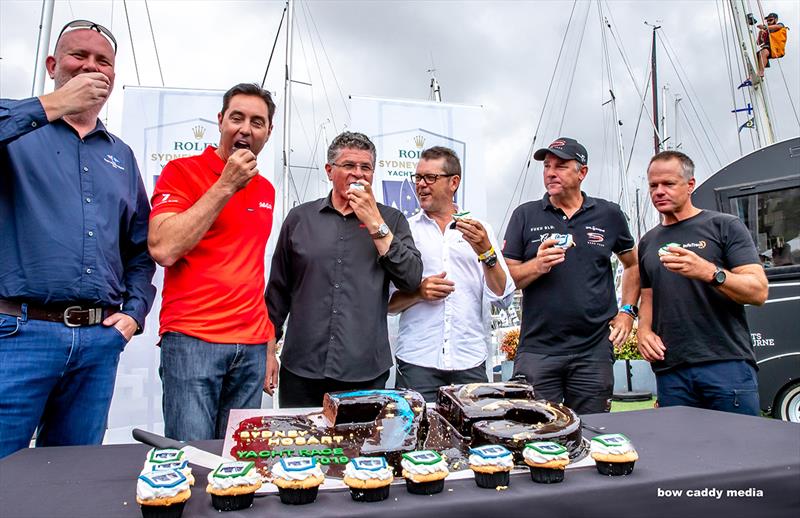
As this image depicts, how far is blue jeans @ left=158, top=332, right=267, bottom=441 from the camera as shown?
77.7 inches

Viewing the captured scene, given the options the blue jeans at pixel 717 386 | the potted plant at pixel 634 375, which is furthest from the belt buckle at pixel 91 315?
the potted plant at pixel 634 375

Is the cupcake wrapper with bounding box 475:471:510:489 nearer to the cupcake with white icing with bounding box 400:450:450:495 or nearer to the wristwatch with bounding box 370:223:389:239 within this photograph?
the cupcake with white icing with bounding box 400:450:450:495

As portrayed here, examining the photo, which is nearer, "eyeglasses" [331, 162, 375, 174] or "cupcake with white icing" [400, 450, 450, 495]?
"cupcake with white icing" [400, 450, 450, 495]

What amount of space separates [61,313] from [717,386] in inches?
116

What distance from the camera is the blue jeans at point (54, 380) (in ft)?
5.62

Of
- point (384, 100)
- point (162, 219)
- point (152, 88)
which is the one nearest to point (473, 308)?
point (162, 219)

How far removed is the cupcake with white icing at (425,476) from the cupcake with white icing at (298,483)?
0.55ft

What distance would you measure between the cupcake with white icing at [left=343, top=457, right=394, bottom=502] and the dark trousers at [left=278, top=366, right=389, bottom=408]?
1244mm

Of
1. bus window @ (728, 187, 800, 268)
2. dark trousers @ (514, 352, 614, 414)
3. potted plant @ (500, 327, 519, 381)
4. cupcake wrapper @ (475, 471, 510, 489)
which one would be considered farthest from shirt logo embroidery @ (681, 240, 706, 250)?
potted plant @ (500, 327, 519, 381)

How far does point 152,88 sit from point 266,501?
149 inches

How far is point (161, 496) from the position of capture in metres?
0.89

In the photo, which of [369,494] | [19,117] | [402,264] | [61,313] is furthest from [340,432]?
[19,117]

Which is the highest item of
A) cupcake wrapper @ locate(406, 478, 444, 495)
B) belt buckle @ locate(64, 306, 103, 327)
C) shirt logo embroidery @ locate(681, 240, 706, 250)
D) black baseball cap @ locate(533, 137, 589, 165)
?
black baseball cap @ locate(533, 137, 589, 165)

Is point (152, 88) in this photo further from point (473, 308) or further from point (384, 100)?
point (473, 308)
